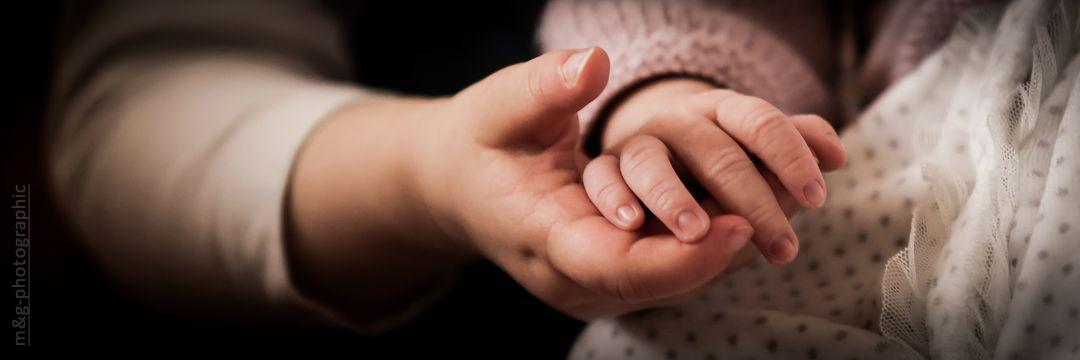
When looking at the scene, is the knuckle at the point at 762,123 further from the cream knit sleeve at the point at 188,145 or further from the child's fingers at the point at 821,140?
the cream knit sleeve at the point at 188,145

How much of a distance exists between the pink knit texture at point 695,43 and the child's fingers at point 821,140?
0.13 meters

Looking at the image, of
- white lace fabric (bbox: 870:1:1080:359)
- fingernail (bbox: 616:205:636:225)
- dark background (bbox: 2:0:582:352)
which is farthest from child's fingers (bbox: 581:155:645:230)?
dark background (bbox: 2:0:582:352)

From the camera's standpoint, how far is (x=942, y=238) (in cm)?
35

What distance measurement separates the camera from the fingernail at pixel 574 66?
322 mm

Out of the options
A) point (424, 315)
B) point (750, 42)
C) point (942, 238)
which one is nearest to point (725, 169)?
point (942, 238)

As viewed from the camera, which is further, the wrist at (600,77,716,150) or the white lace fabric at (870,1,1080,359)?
the wrist at (600,77,716,150)

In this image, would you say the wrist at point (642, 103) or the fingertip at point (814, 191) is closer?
the fingertip at point (814, 191)

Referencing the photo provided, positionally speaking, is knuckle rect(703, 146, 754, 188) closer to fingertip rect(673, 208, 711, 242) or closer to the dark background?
fingertip rect(673, 208, 711, 242)

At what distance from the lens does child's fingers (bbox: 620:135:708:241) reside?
11.4 inches

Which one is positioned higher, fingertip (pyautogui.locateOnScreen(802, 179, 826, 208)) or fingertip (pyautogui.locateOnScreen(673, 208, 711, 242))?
fingertip (pyautogui.locateOnScreen(802, 179, 826, 208))

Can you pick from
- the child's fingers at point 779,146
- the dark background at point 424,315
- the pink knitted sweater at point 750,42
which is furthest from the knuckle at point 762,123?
the dark background at point 424,315

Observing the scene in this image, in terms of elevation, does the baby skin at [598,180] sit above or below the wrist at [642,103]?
below

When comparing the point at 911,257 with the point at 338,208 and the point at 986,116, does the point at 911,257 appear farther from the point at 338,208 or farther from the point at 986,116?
the point at 338,208

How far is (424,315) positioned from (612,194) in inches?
13.0
